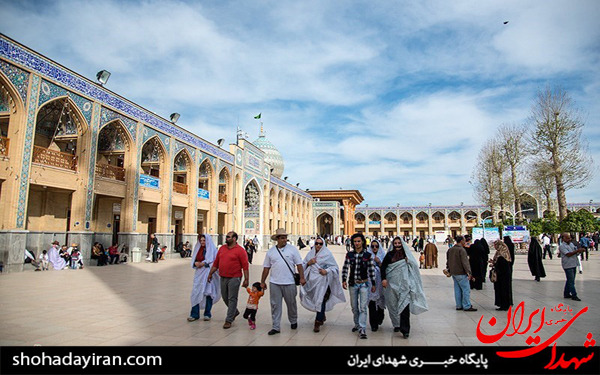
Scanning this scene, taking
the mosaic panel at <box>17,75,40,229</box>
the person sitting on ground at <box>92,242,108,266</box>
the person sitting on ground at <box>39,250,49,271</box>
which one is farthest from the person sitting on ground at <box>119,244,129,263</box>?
the mosaic panel at <box>17,75,40,229</box>

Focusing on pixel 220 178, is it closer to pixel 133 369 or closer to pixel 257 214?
pixel 257 214

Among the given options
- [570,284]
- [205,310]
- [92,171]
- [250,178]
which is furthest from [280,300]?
[250,178]

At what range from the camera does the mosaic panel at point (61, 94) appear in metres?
12.5

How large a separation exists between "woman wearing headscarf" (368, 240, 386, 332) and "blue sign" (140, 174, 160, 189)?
47.4 feet

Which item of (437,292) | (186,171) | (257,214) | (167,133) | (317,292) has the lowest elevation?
(437,292)

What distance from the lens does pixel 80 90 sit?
14.0 metres

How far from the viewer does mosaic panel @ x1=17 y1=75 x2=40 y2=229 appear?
11.6m

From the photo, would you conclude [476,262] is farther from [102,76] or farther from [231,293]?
[102,76]

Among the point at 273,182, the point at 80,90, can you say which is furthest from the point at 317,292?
the point at 273,182

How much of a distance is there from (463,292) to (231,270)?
3.65 meters

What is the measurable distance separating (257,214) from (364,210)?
37.0 metres

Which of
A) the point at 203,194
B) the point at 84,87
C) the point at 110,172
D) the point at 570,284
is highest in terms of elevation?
the point at 84,87

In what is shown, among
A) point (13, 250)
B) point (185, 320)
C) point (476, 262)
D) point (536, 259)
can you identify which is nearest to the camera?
point (185, 320)

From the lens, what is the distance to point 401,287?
4.71m
